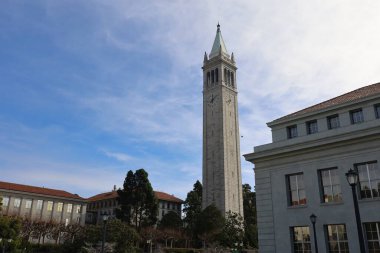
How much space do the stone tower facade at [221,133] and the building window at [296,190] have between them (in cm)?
5157

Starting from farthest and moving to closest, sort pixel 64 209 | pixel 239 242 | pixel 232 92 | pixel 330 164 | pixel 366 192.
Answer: pixel 232 92
pixel 64 209
pixel 239 242
pixel 330 164
pixel 366 192

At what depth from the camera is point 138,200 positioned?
215 ft

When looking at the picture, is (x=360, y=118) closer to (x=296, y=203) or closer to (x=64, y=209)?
(x=296, y=203)

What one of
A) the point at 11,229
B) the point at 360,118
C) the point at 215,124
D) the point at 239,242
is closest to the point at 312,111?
the point at 360,118

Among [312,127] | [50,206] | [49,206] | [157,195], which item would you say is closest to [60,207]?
[50,206]

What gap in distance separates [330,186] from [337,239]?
341 centimetres

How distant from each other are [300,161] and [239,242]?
38.6 m

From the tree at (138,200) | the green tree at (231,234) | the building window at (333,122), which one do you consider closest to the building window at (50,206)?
the tree at (138,200)

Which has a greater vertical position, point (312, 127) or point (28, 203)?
point (312, 127)

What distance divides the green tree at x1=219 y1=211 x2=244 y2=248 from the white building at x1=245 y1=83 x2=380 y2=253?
1425 inches

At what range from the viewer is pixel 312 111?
26938 mm

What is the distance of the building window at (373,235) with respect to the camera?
2111cm

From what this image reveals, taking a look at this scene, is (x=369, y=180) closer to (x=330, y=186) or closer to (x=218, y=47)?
(x=330, y=186)

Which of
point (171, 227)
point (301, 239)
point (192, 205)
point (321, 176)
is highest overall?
point (192, 205)
